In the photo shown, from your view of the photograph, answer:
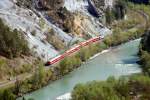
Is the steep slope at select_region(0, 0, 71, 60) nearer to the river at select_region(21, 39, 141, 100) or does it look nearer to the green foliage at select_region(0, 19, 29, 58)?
the green foliage at select_region(0, 19, 29, 58)

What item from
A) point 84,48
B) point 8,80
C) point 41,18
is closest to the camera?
point 8,80

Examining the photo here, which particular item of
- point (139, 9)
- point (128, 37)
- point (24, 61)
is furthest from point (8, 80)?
point (139, 9)

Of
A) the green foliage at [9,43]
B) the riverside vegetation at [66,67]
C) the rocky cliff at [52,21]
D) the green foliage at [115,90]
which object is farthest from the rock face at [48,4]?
the green foliage at [115,90]

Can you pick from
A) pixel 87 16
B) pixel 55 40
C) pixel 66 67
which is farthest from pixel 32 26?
pixel 87 16

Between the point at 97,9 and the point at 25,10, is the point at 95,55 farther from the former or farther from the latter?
the point at 97,9

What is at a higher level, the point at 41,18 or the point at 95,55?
the point at 41,18

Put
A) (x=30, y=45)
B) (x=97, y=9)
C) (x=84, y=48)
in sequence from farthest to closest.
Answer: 1. (x=97, y=9)
2. (x=84, y=48)
3. (x=30, y=45)

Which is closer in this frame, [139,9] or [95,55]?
[95,55]

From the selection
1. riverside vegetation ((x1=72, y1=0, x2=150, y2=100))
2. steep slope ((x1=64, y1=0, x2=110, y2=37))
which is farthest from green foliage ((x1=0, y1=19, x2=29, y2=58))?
steep slope ((x1=64, y1=0, x2=110, y2=37))
